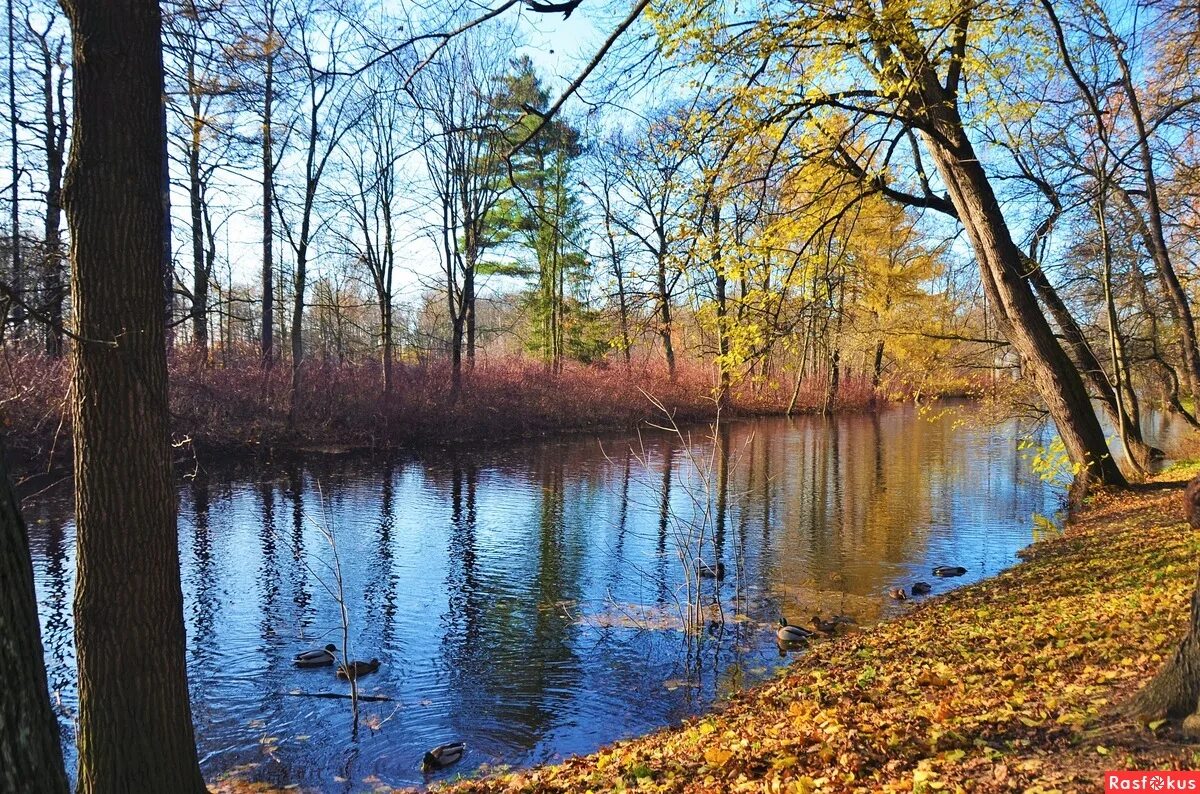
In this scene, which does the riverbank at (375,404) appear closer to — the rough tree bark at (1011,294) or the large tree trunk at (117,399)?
the rough tree bark at (1011,294)

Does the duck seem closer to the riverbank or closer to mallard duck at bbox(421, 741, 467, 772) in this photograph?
the riverbank

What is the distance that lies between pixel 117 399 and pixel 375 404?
21335 mm

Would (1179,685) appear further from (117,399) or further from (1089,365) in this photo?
(1089,365)

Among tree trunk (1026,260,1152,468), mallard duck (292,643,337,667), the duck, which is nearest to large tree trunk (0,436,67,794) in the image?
mallard duck (292,643,337,667)

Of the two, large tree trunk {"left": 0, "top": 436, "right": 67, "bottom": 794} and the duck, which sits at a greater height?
large tree trunk {"left": 0, "top": 436, "right": 67, "bottom": 794}

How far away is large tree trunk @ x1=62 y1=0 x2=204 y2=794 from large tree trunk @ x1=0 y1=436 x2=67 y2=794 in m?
1.63

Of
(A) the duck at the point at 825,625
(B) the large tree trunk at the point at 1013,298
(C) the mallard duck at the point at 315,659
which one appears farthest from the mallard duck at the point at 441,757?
(B) the large tree trunk at the point at 1013,298

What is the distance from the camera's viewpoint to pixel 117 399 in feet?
12.3

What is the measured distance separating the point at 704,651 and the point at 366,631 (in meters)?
4.05

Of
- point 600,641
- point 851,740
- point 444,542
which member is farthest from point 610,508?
point 851,740

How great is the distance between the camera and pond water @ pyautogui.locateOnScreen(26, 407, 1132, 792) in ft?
21.5

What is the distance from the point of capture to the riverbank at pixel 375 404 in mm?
16062

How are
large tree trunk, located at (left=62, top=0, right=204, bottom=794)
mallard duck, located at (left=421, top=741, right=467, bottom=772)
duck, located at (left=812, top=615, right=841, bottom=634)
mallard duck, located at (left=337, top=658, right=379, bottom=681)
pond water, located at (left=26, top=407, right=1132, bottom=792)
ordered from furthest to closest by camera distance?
1. duck, located at (left=812, top=615, right=841, bottom=634)
2. mallard duck, located at (left=337, top=658, right=379, bottom=681)
3. pond water, located at (left=26, top=407, right=1132, bottom=792)
4. mallard duck, located at (left=421, top=741, right=467, bottom=772)
5. large tree trunk, located at (left=62, top=0, right=204, bottom=794)

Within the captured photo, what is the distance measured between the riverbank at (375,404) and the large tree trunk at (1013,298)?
434cm
